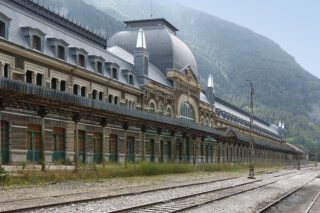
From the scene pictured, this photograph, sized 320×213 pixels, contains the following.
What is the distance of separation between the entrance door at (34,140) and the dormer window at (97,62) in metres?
12.0

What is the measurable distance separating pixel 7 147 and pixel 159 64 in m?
38.5

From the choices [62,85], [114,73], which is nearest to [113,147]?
[114,73]

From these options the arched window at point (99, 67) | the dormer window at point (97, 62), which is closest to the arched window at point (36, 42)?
the dormer window at point (97, 62)

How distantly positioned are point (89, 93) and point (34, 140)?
10.2 meters

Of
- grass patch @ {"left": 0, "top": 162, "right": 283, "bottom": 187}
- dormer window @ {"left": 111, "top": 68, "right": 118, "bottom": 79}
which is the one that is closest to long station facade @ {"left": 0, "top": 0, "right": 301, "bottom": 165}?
dormer window @ {"left": 111, "top": 68, "right": 118, "bottom": 79}

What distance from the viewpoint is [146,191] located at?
24312 millimetres

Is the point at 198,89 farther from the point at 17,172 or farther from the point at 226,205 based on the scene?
the point at 226,205

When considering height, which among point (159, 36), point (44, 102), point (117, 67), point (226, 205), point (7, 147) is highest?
point (159, 36)

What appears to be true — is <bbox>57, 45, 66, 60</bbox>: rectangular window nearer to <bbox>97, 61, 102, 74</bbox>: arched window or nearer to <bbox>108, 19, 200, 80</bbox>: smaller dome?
<bbox>97, 61, 102, 74</bbox>: arched window

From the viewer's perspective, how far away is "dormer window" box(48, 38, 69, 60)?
4125 centimetres

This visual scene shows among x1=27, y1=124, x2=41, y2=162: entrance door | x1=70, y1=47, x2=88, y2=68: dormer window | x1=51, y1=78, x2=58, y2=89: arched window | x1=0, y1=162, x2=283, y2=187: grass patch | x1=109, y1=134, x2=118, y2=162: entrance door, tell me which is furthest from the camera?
x1=109, y1=134, x2=118, y2=162: entrance door

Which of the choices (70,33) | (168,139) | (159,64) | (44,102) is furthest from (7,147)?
(159,64)

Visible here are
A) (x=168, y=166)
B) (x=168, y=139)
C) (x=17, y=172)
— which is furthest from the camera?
(x=168, y=139)

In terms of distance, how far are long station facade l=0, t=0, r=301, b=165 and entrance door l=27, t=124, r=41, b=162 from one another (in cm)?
7
